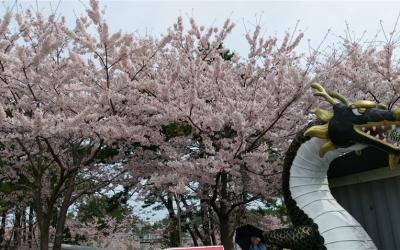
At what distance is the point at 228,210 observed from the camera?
909 centimetres

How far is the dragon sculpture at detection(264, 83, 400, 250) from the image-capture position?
4285mm

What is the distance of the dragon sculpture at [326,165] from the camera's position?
4285mm

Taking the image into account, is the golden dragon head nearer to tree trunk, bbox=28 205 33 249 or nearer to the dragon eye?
the dragon eye

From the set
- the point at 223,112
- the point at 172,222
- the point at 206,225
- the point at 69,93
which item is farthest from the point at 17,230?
the point at 223,112

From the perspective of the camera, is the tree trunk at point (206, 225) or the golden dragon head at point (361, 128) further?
the tree trunk at point (206, 225)

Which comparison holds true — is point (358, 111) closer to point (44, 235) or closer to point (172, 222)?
point (44, 235)

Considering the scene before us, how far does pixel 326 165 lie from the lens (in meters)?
4.89

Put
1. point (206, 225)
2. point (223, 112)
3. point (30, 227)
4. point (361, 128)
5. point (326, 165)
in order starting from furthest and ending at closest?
point (30, 227)
point (206, 225)
point (223, 112)
point (326, 165)
point (361, 128)

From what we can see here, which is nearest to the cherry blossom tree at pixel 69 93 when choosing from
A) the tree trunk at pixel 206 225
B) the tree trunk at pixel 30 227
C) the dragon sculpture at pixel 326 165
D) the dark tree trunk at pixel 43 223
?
the dark tree trunk at pixel 43 223

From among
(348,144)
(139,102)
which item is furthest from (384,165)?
(139,102)

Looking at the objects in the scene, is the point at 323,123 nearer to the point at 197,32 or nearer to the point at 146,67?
the point at 146,67

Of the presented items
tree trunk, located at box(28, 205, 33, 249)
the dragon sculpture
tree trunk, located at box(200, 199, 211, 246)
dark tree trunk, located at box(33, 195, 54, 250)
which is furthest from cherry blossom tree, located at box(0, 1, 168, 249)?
tree trunk, located at box(28, 205, 33, 249)

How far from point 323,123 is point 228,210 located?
189 inches

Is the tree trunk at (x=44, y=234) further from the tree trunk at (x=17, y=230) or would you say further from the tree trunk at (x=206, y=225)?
the tree trunk at (x=17, y=230)
